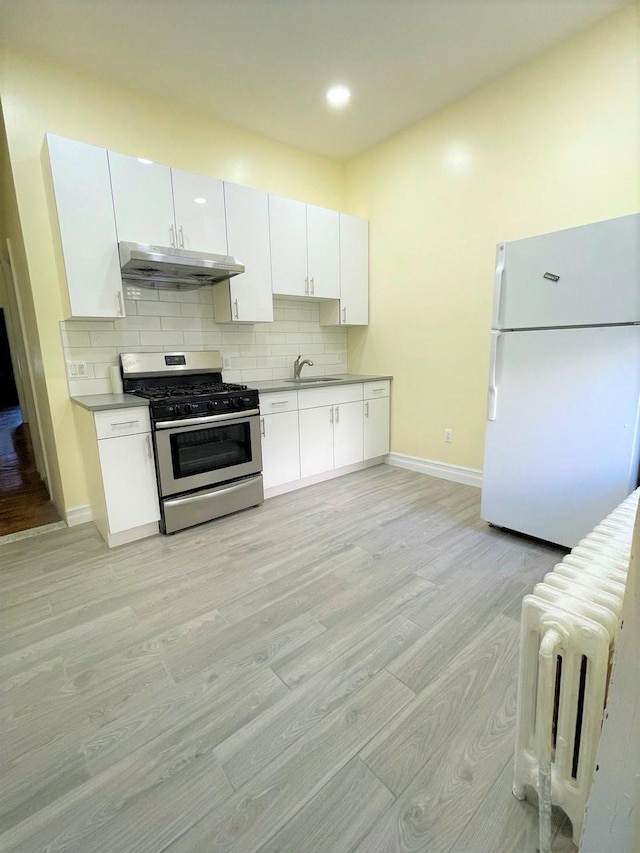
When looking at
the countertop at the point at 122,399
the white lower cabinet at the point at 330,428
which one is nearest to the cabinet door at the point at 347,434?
the white lower cabinet at the point at 330,428

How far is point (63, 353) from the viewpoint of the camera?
8.76ft

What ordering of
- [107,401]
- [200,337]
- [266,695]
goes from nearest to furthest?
[266,695] < [107,401] < [200,337]

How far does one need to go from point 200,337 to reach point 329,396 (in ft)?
3.94

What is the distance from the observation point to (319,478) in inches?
141

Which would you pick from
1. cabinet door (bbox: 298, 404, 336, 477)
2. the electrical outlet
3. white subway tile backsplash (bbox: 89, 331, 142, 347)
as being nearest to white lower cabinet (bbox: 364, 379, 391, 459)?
cabinet door (bbox: 298, 404, 336, 477)

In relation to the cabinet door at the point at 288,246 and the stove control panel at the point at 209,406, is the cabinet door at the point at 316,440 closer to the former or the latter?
the stove control panel at the point at 209,406

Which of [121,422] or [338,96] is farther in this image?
[338,96]

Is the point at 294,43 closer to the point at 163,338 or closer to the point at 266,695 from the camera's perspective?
the point at 163,338

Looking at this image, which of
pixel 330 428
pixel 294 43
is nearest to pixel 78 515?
pixel 330 428

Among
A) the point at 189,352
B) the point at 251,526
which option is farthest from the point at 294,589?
the point at 189,352

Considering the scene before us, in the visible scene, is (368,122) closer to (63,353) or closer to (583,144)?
(583,144)

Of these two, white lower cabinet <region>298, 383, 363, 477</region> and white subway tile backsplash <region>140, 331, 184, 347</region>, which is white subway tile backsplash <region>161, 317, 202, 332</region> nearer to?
white subway tile backsplash <region>140, 331, 184, 347</region>

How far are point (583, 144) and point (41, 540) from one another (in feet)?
14.2

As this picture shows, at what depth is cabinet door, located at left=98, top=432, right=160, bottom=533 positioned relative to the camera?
2.38m
